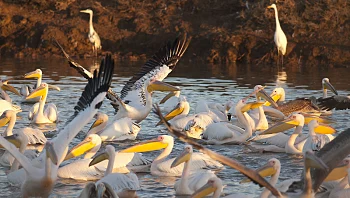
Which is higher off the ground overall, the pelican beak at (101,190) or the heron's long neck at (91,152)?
the pelican beak at (101,190)

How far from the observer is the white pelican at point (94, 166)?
761 cm

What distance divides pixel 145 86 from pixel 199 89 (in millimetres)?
4578

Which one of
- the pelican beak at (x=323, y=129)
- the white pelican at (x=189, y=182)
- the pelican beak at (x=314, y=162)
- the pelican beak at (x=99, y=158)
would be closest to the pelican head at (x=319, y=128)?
the pelican beak at (x=323, y=129)

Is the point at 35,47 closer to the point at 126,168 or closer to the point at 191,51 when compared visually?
the point at 191,51

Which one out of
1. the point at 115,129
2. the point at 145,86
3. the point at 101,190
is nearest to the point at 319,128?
the point at 115,129

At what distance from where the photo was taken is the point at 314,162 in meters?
5.36

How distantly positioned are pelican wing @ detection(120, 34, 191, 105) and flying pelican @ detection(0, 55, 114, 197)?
4.50m

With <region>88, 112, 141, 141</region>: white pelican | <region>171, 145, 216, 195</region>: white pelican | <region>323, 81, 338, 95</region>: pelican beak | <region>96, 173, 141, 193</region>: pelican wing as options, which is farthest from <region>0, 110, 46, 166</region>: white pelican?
<region>323, 81, 338, 95</region>: pelican beak

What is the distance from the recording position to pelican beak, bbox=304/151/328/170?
533 cm

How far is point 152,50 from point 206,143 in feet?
41.1

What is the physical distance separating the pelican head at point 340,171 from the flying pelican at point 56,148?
2.04 m

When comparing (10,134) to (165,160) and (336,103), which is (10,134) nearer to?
(165,160)

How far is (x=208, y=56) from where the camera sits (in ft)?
69.8

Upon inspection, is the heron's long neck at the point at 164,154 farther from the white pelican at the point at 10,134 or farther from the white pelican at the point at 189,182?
the white pelican at the point at 10,134
